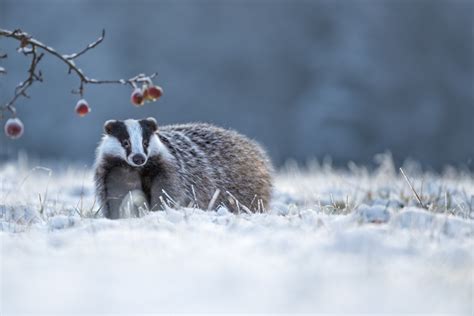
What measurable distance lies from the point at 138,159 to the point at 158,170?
0.30 meters

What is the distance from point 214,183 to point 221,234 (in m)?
2.64

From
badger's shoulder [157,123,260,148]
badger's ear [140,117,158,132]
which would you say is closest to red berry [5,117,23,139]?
badger's ear [140,117,158,132]

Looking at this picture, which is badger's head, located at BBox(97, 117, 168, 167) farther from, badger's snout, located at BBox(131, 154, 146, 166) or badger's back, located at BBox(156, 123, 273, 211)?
Answer: badger's back, located at BBox(156, 123, 273, 211)

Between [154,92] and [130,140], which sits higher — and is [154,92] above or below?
above

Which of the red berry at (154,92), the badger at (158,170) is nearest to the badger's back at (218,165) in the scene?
the badger at (158,170)

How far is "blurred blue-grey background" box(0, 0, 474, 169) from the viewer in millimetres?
28438

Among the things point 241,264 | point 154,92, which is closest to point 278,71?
point 154,92

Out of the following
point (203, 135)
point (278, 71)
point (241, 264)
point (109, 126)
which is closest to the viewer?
point (241, 264)

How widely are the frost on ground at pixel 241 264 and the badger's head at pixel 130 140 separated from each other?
4.14 feet

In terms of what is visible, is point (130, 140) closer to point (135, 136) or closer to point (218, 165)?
point (135, 136)

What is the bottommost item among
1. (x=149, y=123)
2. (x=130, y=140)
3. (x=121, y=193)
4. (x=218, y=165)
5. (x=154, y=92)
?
(x=121, y=193)

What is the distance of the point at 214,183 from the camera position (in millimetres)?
6398

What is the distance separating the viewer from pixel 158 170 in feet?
19.3

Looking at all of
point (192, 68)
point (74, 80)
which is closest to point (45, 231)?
point (74, 80)
